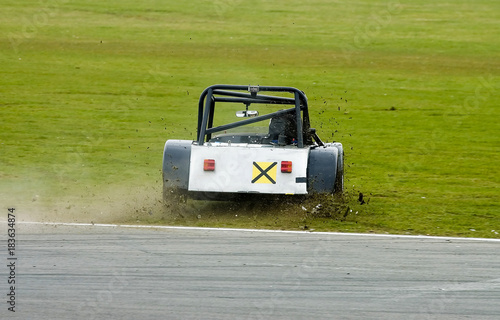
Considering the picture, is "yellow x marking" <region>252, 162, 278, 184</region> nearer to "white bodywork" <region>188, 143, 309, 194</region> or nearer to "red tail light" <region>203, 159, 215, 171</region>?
"white bodywork" <region>188, 143, 309, 194</region>

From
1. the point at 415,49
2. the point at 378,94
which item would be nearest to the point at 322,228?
the point at 378,94

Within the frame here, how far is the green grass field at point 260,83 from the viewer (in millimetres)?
11516

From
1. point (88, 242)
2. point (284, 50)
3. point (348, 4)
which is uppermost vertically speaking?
point (348, 4)

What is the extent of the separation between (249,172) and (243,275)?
Result: 2.71 metres

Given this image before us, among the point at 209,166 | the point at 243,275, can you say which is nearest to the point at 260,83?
the point at 209,166

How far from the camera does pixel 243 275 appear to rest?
25.2 feet

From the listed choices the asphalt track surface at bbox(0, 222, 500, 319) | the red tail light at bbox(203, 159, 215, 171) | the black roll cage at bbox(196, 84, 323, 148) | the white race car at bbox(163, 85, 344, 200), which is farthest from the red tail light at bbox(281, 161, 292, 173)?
the asphalt track surface at bbox(0, 222, 500, 319)

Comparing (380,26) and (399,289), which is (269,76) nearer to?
(380,26)

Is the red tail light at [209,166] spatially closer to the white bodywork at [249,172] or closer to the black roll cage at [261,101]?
the white bodywork at [249,172]

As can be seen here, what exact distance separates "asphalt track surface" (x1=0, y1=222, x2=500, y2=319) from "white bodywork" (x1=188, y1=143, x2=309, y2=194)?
866mm

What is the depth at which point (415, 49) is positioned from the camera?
125 ft

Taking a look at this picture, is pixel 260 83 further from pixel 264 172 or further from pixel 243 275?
pixel 243 275

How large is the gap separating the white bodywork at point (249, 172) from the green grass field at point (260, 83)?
40 cm

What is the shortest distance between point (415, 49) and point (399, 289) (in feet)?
105
